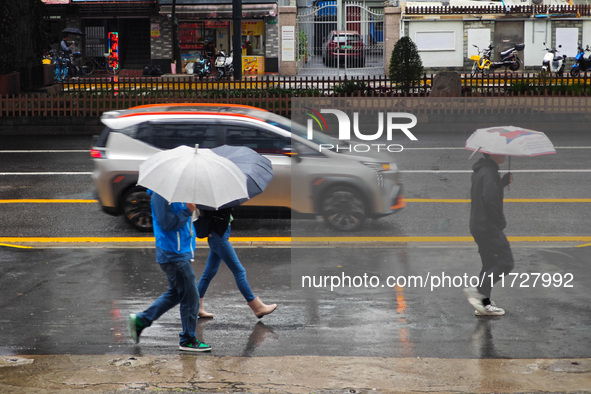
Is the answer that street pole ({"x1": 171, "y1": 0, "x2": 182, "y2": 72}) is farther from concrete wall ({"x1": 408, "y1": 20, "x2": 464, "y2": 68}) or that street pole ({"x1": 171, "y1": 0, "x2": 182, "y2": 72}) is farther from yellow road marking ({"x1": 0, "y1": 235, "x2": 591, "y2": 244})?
yellow road marking ({"x1": 0, "y1": 235, "x2": 591, "y2": 244})

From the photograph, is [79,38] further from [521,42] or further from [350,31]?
[521,42]

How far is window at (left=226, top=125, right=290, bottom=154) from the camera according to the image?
11406mm

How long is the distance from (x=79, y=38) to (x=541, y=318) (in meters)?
36.8

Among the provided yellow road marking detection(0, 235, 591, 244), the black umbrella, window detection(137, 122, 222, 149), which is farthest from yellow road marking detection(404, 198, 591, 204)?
the black umbrella

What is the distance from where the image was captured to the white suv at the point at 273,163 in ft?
36.9

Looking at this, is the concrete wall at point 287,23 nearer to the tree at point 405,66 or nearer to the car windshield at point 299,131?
the tree at point 405,66

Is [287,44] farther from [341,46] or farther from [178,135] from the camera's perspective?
→ [178,135]

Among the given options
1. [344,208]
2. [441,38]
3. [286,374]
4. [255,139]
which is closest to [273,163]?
[255,139]

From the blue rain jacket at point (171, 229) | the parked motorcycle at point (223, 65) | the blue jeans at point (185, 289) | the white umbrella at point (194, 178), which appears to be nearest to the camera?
the white umbrella at point (194, 178)

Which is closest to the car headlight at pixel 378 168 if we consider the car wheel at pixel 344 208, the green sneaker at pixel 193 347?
the car wheel at pixel 344 208

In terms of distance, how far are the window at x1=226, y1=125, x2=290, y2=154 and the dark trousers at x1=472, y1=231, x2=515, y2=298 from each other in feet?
14.2

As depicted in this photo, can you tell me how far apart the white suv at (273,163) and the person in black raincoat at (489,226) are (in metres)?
3.58

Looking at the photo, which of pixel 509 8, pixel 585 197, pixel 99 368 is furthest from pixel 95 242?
pixel 509 8

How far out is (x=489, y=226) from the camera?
25.0 feet
